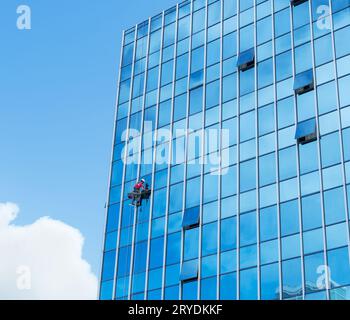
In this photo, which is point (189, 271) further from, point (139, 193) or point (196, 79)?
point (196, 79)

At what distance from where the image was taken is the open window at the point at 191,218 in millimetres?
41688

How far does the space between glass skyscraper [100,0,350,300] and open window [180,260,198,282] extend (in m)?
0.06

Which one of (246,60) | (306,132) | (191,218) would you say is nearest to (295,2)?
(246,60)

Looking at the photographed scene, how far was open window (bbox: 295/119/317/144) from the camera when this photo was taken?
38562 mm

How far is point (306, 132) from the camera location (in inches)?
1527

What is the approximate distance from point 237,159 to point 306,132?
4.82 m

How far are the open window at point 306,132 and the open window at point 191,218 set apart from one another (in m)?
7.50

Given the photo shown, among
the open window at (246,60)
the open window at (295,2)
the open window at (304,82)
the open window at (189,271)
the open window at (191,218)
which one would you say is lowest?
the open window at (189,271)

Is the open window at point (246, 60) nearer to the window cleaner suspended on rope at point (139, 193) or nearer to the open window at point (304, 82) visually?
the open window at point (304, 82)

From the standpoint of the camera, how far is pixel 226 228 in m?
40.0

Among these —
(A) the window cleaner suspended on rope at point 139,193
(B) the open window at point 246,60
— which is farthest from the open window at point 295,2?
(A) the window cleaner suspended on rope at point 139,193

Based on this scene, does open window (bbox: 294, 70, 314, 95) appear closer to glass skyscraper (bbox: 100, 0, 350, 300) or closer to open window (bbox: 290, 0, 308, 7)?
glass skyscraper (bbox: 100, 0, 350, 300)
